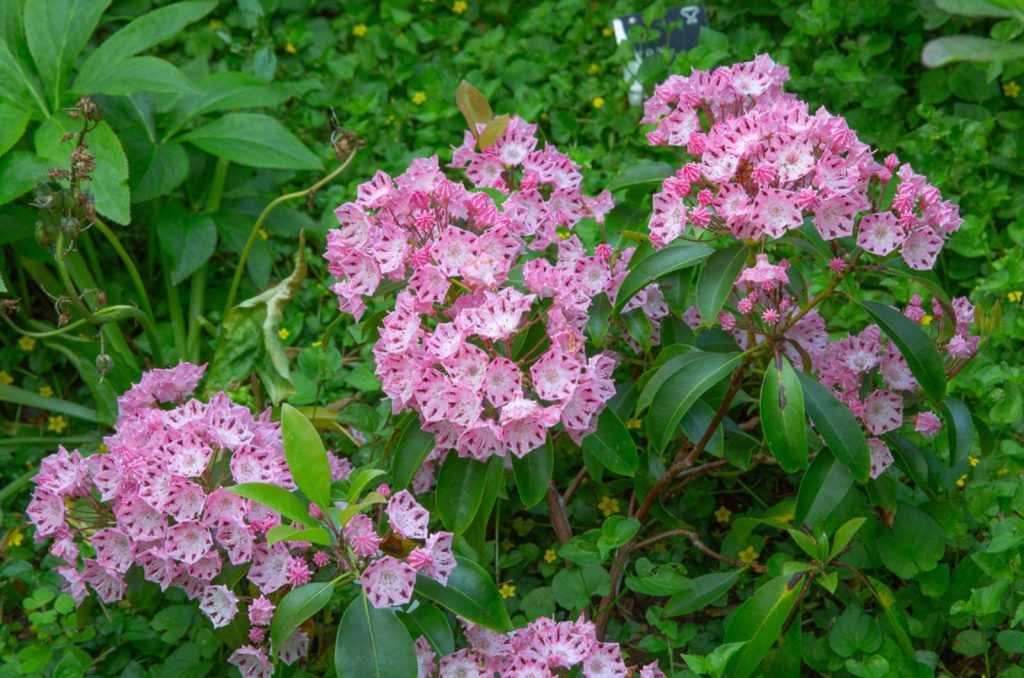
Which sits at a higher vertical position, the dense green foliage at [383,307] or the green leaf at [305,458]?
the green leaf at [305,458]

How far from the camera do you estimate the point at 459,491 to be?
73.0 inches

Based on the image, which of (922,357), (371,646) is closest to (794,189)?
(922,357)

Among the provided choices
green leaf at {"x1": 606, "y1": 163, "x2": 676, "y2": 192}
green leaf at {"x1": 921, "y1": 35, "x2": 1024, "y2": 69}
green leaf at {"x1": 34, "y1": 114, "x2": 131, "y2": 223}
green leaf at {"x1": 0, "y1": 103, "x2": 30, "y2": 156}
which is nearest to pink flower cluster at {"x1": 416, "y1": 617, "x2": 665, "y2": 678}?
green leaf at {"x1": 606, "y1": 163, "x2": 676, "y2": 192}

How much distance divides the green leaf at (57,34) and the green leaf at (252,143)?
1.05 feet

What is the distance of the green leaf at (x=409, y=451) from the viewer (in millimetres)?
1856

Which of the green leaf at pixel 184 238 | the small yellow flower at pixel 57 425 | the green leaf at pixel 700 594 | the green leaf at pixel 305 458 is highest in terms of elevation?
the green leaf at pixel 305 458

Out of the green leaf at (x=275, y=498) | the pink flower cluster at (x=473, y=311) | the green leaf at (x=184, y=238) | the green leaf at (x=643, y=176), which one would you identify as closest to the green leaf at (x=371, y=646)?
the green leaf at (x=275, y=498)

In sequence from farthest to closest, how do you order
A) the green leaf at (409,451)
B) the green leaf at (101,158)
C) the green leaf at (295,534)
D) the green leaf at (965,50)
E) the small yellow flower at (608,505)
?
the green leaf at (101,158), the small yellow flower at (608,505), the green leaf at (409,451), the green leaf at (295,534), the green leaf at (965,50)

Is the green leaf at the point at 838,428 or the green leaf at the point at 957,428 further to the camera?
the green leaf at the point at 957,428

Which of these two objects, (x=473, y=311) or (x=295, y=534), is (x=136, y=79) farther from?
(x=295, y=534)

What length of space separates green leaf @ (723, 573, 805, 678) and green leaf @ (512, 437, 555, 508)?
36 centimetres

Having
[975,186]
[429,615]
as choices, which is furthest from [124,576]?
[975,186]

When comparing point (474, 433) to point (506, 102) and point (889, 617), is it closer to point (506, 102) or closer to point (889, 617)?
point (889, 617)

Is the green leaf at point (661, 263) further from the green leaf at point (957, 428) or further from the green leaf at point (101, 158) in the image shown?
the green leaf at point (101, 158)
